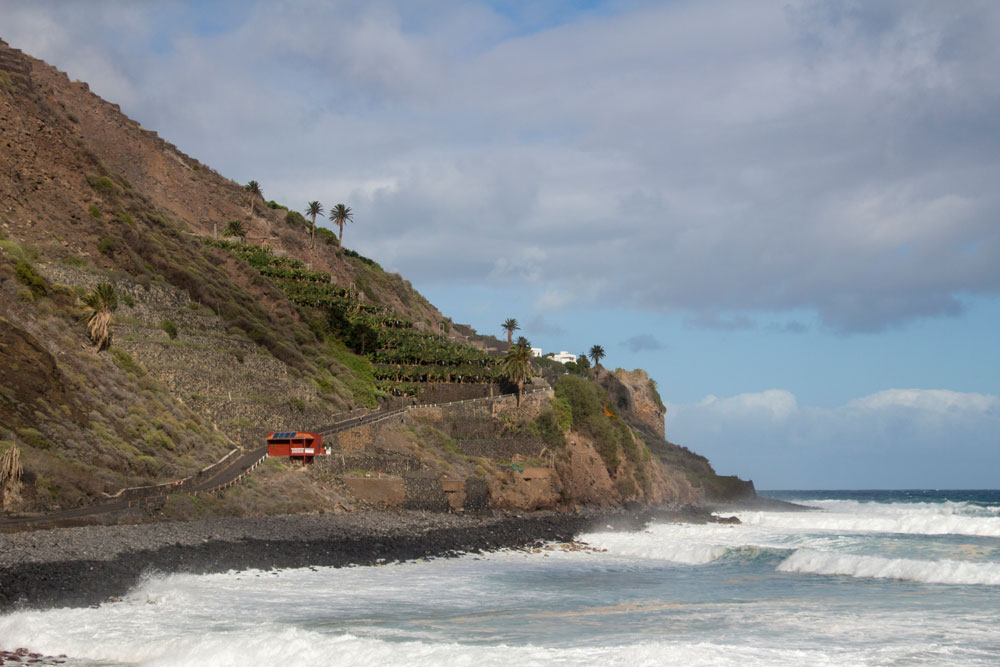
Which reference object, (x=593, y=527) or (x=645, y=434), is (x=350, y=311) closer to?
(x=593, y=527)

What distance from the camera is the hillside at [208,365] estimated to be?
4147cm

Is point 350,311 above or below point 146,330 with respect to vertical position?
above

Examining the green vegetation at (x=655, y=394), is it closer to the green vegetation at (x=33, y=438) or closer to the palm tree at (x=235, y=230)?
the palm tree at (x=235, y=230)

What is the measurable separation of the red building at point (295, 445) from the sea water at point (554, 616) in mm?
12278

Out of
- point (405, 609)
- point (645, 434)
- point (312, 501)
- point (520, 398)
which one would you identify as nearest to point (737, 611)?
point (405, 609)

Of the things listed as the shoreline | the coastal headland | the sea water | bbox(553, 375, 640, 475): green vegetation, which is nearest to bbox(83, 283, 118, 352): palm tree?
the coastal headland

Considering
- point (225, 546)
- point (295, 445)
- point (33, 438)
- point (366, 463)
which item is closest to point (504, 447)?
point (366, 463)

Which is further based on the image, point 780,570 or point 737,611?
point 780,570

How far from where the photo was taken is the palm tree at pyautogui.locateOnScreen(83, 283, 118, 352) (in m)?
48.8

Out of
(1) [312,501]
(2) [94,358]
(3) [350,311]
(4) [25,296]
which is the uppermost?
(3) [350,311]

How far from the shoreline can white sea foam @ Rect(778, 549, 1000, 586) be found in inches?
620

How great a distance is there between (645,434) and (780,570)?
84.0 m

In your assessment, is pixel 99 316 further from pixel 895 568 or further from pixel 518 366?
pixel 895 568

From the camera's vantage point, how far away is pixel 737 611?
2788cm
